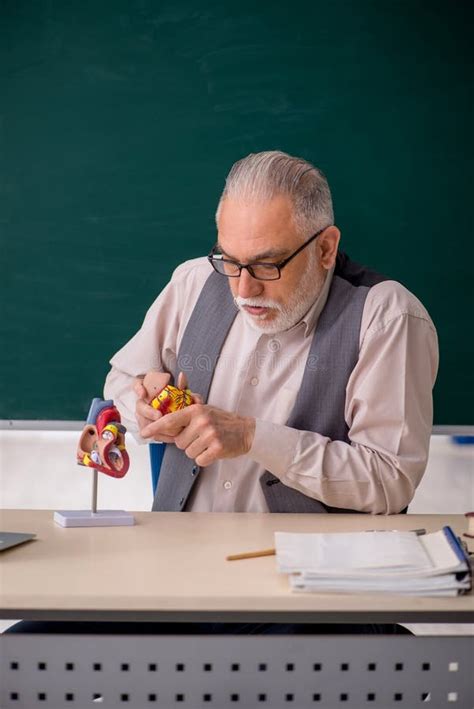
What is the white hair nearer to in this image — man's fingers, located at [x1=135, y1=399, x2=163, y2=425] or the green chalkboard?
man's fingers, located at [x1=135, y1=399, x2=163, y2=425]

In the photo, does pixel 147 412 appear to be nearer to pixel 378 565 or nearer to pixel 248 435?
pixel 248 435

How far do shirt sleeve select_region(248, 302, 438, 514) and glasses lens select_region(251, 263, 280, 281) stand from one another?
0.25 m

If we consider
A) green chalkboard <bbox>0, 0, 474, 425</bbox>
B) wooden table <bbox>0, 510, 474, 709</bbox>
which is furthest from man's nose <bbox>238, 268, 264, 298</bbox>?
green chalkboard <bbox>0, 0, 474, 425</bbox>

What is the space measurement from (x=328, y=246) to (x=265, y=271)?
0.20m

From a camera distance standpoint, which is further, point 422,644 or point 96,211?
point 96,211

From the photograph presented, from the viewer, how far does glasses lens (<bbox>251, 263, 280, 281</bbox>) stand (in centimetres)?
212

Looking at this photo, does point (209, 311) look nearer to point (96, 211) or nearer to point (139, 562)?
point (139, 562)

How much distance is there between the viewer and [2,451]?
488 cm

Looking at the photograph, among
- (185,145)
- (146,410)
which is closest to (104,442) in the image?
(146,410)

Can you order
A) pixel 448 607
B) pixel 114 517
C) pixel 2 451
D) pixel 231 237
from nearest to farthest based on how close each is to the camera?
1. pixel 448 607
2. pixel 114 517
3. pixel 231 237
4. pixel 2 451

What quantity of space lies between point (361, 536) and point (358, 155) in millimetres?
3153

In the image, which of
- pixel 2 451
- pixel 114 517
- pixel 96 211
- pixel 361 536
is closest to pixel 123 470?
pixel 114 517

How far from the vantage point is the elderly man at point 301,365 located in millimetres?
1990

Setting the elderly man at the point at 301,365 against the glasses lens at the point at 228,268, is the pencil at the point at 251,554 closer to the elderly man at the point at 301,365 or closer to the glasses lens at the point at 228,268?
the elderly man at the point at 301,365
